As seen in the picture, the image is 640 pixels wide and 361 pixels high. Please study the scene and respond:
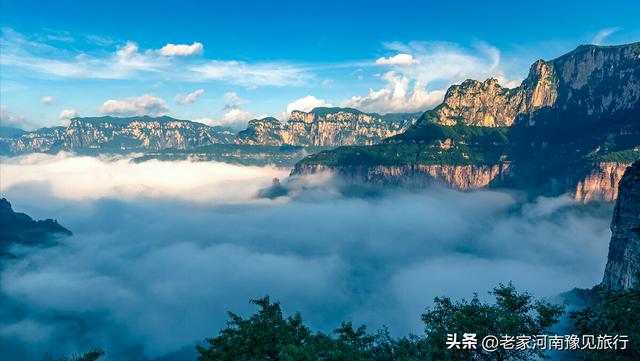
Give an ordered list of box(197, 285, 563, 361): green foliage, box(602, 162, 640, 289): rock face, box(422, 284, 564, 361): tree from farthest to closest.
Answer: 1. box(602, 162, 640, 289): rock face
2. box(197, 285, 563, 361): green foliage
3. box(422, 284, 564, 361): tree

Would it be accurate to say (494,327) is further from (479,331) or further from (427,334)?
(427,334)

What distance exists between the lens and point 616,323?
3519 centimetres

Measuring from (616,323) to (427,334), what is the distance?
17.8m

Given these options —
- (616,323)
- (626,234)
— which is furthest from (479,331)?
(626,234)

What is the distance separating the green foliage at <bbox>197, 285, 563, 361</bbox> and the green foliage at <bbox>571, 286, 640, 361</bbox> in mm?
2555

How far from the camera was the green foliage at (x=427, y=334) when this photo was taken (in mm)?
39219

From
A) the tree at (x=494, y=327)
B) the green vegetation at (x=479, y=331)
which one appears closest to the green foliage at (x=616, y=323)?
the green vegetation at (x=479, y=331)

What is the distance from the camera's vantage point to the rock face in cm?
12719

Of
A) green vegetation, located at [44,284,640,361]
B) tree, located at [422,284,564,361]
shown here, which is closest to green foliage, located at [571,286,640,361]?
green vegetation, located at [44,284,640,361]

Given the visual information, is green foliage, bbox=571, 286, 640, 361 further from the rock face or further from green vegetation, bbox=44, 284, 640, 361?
the rock face

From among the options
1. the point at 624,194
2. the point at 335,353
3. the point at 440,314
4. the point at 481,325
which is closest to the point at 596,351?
the point at 481,325

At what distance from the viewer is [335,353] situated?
137 ft

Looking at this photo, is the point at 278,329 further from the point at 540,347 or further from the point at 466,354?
the point at 540,347

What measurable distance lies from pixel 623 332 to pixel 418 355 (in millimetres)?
18780
